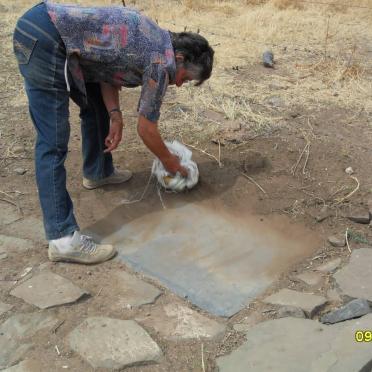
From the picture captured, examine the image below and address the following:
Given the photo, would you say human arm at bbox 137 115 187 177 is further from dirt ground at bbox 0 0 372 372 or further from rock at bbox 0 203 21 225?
rock at bbox 0 203 21 225

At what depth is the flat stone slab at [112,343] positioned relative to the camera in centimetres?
230

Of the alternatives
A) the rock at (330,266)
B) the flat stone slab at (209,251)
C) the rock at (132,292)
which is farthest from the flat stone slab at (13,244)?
the rock at (330,266)

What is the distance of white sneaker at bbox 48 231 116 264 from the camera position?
9.60 feet

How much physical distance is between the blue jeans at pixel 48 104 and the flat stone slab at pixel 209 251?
45cm

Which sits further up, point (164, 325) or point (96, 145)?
point (96, 145)

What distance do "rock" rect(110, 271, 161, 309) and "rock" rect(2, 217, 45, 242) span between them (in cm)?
63

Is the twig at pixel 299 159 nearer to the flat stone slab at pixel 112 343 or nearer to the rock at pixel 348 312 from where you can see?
the rock at pixel 348 312

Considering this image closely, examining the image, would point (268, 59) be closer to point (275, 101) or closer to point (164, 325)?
point (275, 101)

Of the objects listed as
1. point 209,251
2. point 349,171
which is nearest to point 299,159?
point 349,171

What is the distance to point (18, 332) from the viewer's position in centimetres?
247

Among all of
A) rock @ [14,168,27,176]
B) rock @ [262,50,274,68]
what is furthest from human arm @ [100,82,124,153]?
rock @ [262,50,274,68]

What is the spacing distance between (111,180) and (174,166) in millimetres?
568

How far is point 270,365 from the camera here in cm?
222

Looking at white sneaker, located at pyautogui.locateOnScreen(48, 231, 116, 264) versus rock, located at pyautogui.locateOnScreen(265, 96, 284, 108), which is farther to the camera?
rock, located at pyautogui.locateOnScreen(265, 96, 284, 108)
